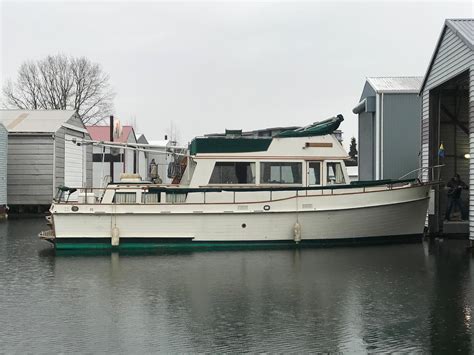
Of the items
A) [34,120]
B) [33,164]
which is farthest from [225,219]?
[34,120]

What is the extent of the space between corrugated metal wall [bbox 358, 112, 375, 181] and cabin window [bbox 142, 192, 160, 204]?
12838 mm

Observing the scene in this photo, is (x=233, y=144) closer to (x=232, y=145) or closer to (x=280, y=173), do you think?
(x=232, y=145)

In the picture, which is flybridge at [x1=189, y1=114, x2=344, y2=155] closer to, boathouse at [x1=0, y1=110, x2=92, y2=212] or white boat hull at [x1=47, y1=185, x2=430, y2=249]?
white boat hull at [x1=47, y1=185, x2=430, y2=249]

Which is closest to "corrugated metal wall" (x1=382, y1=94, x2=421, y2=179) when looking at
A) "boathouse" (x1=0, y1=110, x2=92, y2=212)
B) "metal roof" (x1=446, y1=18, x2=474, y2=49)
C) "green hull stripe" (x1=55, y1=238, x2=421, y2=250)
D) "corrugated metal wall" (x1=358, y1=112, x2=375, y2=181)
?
"corrugated metal wall" (x1=358, y1=112, x2=375, y2=181)

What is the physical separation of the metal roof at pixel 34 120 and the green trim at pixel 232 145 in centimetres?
1791

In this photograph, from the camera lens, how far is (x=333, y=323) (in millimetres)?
7961

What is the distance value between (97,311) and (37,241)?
408 inches

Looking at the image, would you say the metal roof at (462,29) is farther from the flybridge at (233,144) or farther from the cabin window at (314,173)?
the cabin window at (314,173)

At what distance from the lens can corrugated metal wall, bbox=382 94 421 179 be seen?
23.6 metres

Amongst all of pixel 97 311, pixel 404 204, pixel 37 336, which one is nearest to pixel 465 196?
pixel 404 204

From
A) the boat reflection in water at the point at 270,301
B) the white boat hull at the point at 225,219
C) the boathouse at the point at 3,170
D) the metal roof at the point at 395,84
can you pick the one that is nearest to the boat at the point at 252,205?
the white boat hull at the point at 225,219

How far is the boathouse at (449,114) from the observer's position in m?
15.3

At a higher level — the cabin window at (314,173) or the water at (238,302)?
the cabin window at (314,173)

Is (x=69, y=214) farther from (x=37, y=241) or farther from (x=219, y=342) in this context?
(x=219, y=342)
